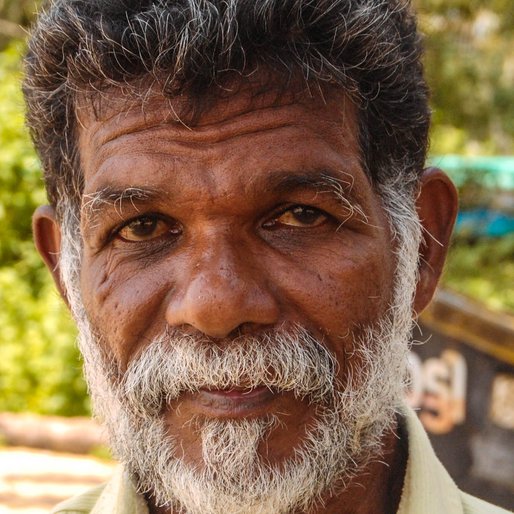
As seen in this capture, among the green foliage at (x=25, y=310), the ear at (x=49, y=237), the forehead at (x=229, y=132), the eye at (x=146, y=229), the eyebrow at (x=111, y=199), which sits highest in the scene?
the forehead at (x=229, y=132)

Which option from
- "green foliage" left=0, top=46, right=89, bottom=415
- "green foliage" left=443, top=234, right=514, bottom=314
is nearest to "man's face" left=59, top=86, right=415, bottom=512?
"green foliage" left=0, top=46, right=89, bottom=415

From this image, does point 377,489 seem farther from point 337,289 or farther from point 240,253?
point 240,253

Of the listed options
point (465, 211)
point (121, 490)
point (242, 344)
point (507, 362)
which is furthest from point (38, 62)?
point (465, 211)

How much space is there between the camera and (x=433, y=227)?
7.81ft

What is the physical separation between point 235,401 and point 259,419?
0.07 metres

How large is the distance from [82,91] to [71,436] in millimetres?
5228

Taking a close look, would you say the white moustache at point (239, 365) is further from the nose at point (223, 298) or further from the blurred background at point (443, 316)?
the blurred background at point (443, 316)

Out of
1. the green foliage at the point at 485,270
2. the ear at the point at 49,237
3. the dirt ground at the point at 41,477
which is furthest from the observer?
the green foliage at the point at 485,270

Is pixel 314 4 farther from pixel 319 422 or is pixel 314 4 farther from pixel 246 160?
pixel 319 422

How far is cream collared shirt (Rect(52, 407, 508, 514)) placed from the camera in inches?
82.6

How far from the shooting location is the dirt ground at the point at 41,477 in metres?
5.85

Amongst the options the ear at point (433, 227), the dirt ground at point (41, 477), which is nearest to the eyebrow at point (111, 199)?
the ear at point (433, 227)

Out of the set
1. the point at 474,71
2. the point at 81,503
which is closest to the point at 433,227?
the point at 81,503

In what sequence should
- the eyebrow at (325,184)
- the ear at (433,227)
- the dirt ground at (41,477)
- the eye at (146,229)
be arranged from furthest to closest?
the dirt ground at (41,477) → the ear at (433,227) → the eye at (146,229) → the eyebrow at (325,184)
